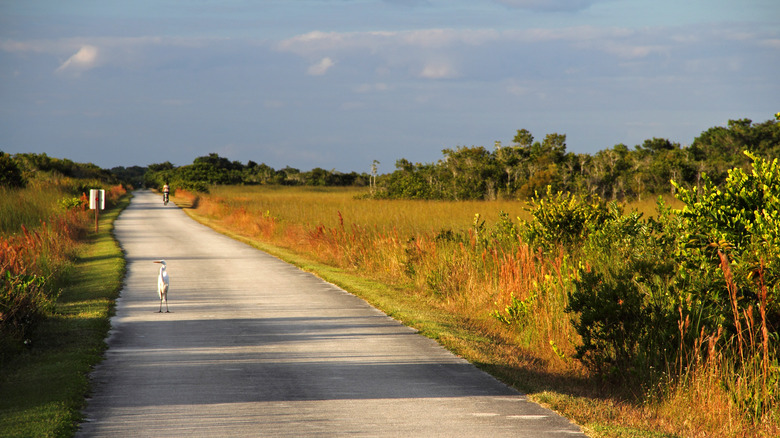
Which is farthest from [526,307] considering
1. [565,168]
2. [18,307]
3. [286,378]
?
[565,168]

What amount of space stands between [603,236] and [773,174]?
4992 millimetres

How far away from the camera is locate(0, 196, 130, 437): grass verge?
639 cm

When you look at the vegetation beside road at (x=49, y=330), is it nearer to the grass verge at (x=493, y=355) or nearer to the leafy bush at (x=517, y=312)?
the grass verge at (x=493, y=355)

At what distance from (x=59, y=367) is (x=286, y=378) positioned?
105 inches

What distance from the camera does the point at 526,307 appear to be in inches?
424

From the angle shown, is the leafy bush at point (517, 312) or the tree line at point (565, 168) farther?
the tree line at point (565, 168)

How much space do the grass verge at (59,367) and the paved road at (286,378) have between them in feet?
0.69

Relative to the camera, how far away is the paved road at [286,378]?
20.7 ft

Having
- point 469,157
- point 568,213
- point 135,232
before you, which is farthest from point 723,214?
point 469,157

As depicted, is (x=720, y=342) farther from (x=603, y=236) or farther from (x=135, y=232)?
(x=135, y=232)

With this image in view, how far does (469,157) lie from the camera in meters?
49.5

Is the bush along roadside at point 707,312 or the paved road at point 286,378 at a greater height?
the bush along roadside at point 707,312

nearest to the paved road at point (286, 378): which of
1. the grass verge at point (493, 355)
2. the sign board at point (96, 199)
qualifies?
the grass verge at point (493, 355)

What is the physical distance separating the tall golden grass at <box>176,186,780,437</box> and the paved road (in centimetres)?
93
